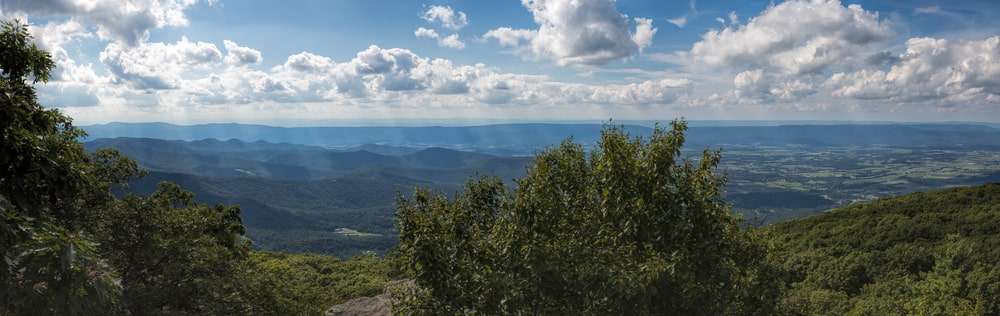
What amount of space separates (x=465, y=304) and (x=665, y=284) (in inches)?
213

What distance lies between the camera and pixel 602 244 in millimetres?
15047

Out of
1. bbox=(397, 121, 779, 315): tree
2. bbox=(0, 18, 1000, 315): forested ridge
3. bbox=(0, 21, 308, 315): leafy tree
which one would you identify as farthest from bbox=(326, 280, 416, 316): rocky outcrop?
bbox=(397, 121, 779, 315): tree

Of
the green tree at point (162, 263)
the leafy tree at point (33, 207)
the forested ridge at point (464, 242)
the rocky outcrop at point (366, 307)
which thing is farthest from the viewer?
the rocky outcrop at point (366, 307)

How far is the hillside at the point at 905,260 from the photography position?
3175 centimetres

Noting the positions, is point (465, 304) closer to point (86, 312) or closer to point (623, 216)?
point (623, 216)

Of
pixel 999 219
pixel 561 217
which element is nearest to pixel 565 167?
pixel 561 217

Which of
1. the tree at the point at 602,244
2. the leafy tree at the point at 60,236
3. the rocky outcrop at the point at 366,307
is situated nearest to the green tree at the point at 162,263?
the leafy tree at the point at 60,236

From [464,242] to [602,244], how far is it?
3.99 m

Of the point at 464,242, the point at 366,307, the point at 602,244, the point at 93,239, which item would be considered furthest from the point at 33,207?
the point at 366,307

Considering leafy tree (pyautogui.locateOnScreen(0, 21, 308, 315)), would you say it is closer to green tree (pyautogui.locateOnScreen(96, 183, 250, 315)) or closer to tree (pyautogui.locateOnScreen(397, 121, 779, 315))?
green tree (pyautogui.locateOnScreen(96, 183, 250, 315))

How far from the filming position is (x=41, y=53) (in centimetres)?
1121

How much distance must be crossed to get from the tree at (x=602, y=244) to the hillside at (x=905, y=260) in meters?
A: 4.21

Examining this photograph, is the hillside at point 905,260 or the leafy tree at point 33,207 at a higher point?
the leafy tree at point 33,207

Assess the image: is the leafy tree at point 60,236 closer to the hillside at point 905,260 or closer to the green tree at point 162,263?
the green tree at point 162,263
